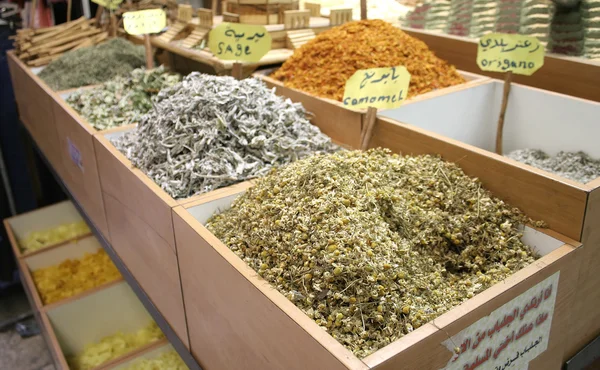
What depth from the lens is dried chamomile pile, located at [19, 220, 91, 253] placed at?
236 centimetres

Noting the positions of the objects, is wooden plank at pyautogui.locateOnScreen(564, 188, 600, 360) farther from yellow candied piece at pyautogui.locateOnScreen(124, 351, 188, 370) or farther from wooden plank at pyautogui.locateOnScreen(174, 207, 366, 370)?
yellow candied piece at pyautogui.locateOnScreen(124, 351, 188, 370)

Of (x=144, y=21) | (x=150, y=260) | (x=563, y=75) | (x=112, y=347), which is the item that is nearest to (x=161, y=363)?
(x=112, y=347)

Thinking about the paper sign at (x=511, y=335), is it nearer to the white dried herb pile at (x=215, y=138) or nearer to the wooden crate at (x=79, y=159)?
the white dried herb pile at (x=215, y=138)

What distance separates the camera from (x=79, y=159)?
1.75 meters

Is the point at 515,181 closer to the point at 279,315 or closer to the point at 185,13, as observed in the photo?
the point at 279,315

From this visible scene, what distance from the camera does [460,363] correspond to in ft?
2.57

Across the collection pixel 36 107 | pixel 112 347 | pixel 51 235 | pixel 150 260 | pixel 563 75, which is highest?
pixel 563 75

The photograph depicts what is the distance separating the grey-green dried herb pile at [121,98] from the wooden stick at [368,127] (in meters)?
0.78

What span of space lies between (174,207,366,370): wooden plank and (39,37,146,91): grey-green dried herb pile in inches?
53.9

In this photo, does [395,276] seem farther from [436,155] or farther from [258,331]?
[436,155]

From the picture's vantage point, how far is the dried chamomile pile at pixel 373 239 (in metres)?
0.81

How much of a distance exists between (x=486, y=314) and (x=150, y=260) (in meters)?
0.83

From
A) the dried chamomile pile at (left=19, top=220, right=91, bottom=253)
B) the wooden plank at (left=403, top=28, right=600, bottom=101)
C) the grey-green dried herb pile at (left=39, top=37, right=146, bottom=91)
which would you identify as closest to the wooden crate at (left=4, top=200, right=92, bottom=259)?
the dried chamomile pile at (left=19, top=220, right=91, bottom=253)

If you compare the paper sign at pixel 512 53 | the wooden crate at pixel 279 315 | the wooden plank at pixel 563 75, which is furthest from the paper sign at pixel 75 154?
the wooden plank at pixel 563 75
